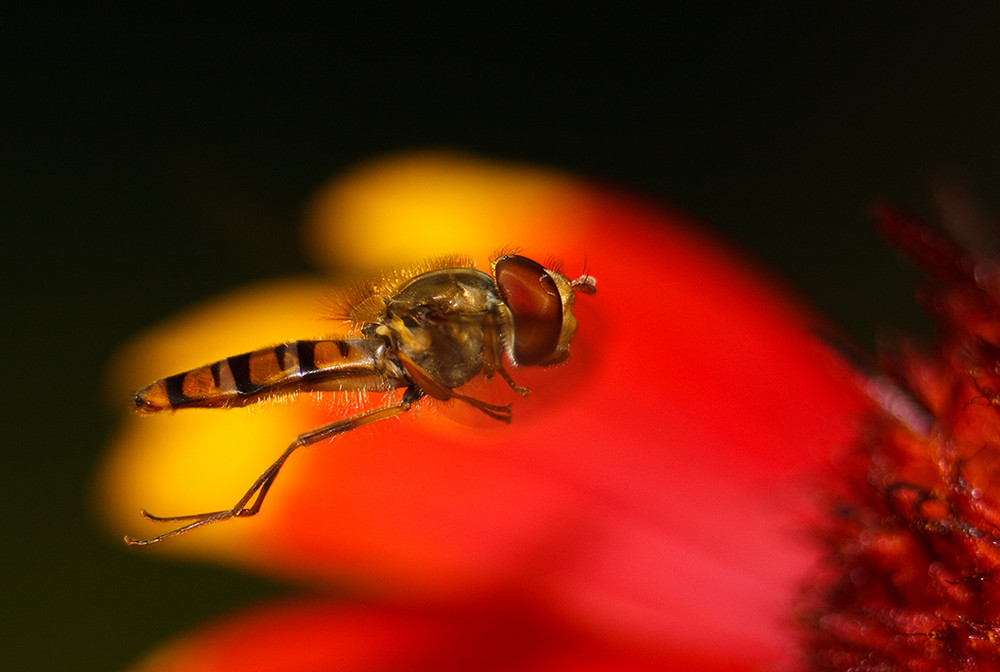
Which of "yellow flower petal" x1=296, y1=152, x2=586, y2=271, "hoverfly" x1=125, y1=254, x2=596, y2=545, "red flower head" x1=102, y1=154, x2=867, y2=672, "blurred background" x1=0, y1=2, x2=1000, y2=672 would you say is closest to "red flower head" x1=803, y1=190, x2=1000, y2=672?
"red flower head" x1=102, y1=154, x2=867, y2=672

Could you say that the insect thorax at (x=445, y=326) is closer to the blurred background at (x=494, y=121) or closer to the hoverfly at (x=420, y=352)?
the hoverfly at (x=420, y=352)

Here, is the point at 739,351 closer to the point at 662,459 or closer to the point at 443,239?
the point at 662,459

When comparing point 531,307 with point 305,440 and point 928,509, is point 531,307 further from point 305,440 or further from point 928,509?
point 928,509

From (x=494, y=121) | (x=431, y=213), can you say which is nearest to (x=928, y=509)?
(x=431, y=213)

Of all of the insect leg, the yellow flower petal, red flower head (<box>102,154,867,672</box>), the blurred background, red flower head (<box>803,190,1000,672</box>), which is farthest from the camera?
the blurred background

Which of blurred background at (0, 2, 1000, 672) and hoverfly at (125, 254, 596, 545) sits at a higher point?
blurred background at (0, 2, 1000, 672)

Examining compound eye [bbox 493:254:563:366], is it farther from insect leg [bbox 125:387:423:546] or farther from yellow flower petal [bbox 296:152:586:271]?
yellow flower petal [bbox 296:152:586:271]

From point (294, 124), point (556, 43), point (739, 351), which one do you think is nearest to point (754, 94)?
point (556, 43)

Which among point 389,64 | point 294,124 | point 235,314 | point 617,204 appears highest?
point 389,64
